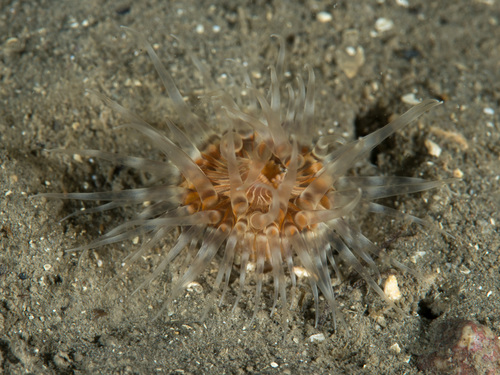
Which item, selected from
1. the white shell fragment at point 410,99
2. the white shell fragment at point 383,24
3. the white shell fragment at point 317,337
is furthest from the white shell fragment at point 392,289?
the white shell fragment at point 383,24

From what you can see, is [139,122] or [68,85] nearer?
[139,122]

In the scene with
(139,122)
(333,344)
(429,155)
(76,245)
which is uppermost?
(139,122)

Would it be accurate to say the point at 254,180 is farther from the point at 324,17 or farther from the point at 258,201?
the point at 324,17

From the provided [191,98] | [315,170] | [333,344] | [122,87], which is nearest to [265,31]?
[191,98]

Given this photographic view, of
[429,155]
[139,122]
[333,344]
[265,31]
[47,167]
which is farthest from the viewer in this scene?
[265,31]

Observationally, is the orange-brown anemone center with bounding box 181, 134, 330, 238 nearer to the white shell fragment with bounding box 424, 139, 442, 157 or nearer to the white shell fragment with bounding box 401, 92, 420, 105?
the white shell fragment with bounding box 424, 139, 442, 157

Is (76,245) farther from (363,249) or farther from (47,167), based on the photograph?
(363,249)

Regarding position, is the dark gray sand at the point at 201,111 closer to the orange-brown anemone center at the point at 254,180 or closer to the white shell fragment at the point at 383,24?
the white shell fragment at the point at 383,24

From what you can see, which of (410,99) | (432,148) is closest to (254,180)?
(432,148)
